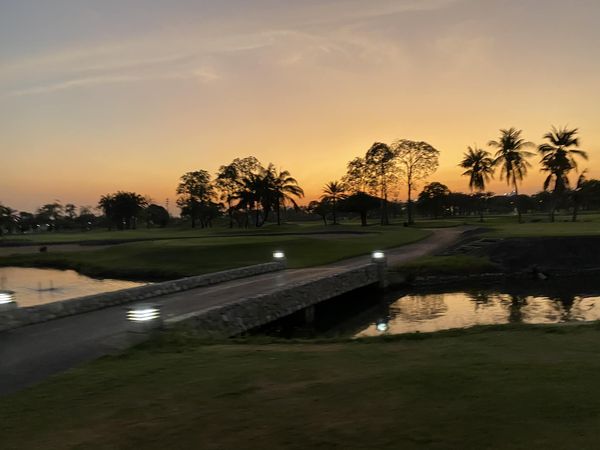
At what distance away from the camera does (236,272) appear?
81.1ft

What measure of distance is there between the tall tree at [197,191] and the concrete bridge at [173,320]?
89.7 metres

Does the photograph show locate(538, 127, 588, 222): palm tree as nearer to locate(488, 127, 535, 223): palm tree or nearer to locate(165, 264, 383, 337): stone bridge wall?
locate(488, 127, 535, 223): palm tree

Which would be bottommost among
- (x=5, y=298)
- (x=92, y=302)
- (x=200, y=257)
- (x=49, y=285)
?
(x=49, y=285)

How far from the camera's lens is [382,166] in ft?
275

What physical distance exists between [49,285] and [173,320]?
2636 cm

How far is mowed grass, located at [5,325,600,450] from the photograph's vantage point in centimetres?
532

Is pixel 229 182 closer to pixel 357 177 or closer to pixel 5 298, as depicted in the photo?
pixel 357 177

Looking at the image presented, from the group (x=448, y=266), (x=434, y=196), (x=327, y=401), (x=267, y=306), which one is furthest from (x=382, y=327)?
(x=434, y=196)

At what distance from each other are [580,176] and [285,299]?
8722cm

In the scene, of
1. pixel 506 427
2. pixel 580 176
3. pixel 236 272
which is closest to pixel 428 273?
pixel 236 272

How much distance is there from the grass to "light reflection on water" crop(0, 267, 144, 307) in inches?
704

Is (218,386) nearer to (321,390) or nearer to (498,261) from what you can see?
(321,390)

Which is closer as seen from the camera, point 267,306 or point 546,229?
point 267,306

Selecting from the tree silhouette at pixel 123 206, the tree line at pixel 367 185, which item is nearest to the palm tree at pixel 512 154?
the tree line at pixel 367 185
